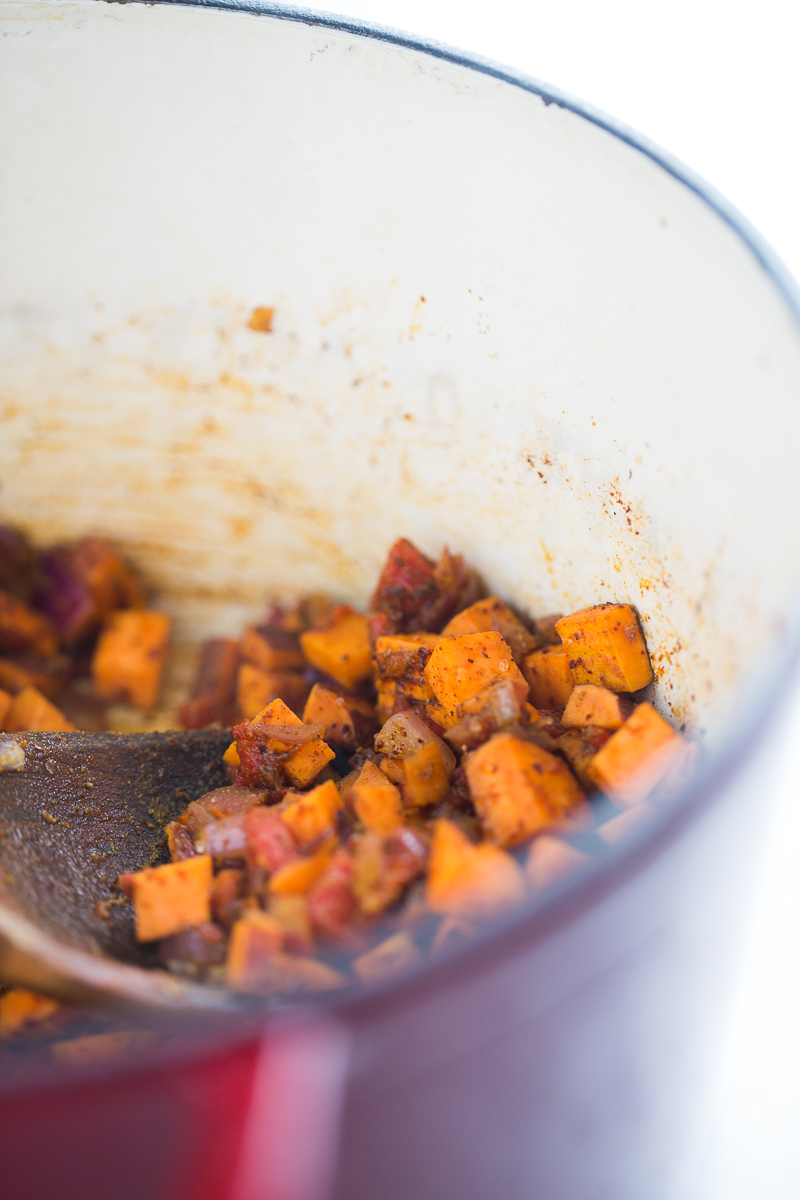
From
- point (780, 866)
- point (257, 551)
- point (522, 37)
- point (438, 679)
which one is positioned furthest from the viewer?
point (257, 551)

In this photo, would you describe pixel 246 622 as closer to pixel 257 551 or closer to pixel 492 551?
pixel 257 551

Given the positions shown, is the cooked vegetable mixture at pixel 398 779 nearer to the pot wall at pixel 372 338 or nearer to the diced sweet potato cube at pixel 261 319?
the pot wall at pixel 372 338

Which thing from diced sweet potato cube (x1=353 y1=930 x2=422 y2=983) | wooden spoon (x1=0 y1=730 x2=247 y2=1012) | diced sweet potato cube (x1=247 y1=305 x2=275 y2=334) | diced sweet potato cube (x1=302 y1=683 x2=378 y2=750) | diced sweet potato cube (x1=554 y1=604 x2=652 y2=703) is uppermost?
diced sweet potato cube (x1=247 y1=305 x2=275 y2=334)

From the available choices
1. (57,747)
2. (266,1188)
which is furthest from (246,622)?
(266,1188)

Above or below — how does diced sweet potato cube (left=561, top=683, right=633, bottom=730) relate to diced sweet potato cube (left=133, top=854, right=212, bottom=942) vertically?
above

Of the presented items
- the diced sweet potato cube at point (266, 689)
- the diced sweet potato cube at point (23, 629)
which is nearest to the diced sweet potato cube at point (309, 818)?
the diced sweet potato cube at point (266, 689)

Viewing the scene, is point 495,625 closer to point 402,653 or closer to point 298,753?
point 402,653

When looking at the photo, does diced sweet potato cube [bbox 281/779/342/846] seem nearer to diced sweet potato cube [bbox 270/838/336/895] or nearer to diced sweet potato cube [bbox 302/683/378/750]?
diced sweet potato cube [bbox 270/838/336/895]

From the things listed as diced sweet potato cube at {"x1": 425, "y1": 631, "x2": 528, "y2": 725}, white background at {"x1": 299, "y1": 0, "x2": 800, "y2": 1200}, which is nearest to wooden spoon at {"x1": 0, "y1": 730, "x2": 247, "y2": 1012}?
diced sweet potato cube at {"x1": 425, "y1": 631, "x2": 528, "y2": 725}
